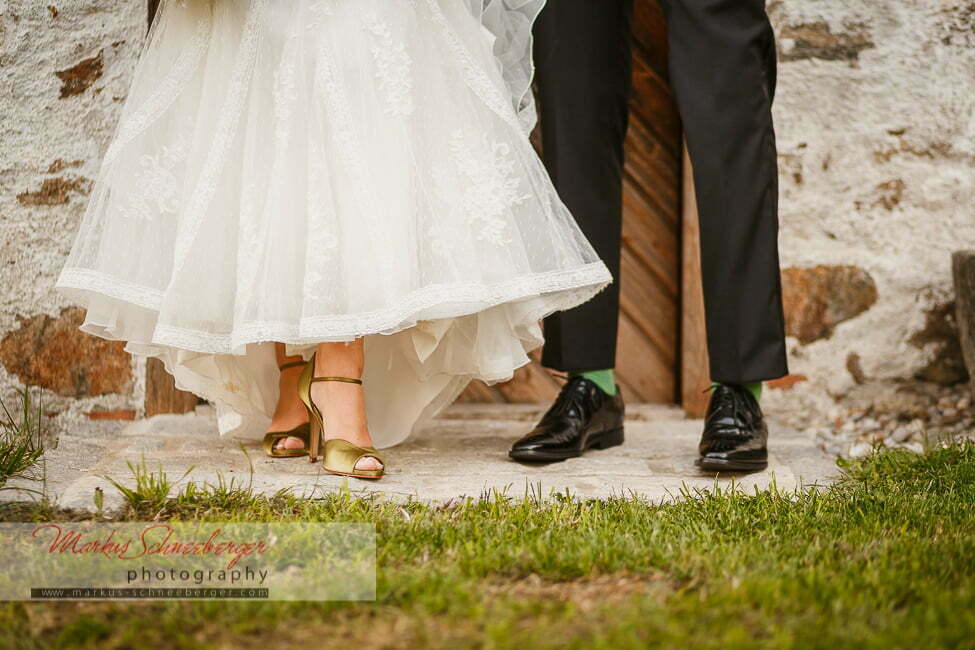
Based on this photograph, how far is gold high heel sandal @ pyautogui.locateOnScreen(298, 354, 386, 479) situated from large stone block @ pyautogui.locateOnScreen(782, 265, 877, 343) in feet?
4.38

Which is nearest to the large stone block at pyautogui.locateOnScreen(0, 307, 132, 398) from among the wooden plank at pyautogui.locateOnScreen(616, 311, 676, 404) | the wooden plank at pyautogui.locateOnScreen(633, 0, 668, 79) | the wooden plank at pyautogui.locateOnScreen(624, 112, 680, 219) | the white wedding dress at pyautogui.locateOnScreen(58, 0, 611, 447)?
the white wedding dress at pyautogui.locateOnScreen(58, 0, 611, 447)

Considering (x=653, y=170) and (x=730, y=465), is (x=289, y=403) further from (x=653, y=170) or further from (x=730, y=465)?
(x=653, y=170)

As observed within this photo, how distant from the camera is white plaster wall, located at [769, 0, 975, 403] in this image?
236 cm

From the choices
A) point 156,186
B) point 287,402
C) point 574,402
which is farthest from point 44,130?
point 574,402

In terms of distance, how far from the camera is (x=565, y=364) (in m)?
1.92

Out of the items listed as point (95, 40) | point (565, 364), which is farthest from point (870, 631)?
point (95, 40)

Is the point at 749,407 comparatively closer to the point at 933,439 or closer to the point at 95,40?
the point at 933,439

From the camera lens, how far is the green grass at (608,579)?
920 mm

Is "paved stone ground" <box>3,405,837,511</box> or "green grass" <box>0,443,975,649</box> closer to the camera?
"green grass" <box>0,443,975,649</box>

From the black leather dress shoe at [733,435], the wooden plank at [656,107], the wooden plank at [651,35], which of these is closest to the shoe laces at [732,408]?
the black leather dress shoe at [733,435]

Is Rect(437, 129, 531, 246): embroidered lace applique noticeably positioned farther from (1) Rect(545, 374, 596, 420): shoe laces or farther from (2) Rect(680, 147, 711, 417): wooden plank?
(2) Rect(680, 147, 711, 417): wooden plank

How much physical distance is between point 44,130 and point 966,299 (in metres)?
2.36

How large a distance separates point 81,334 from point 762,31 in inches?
67.4

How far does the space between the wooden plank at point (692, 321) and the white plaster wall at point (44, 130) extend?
156 cm
